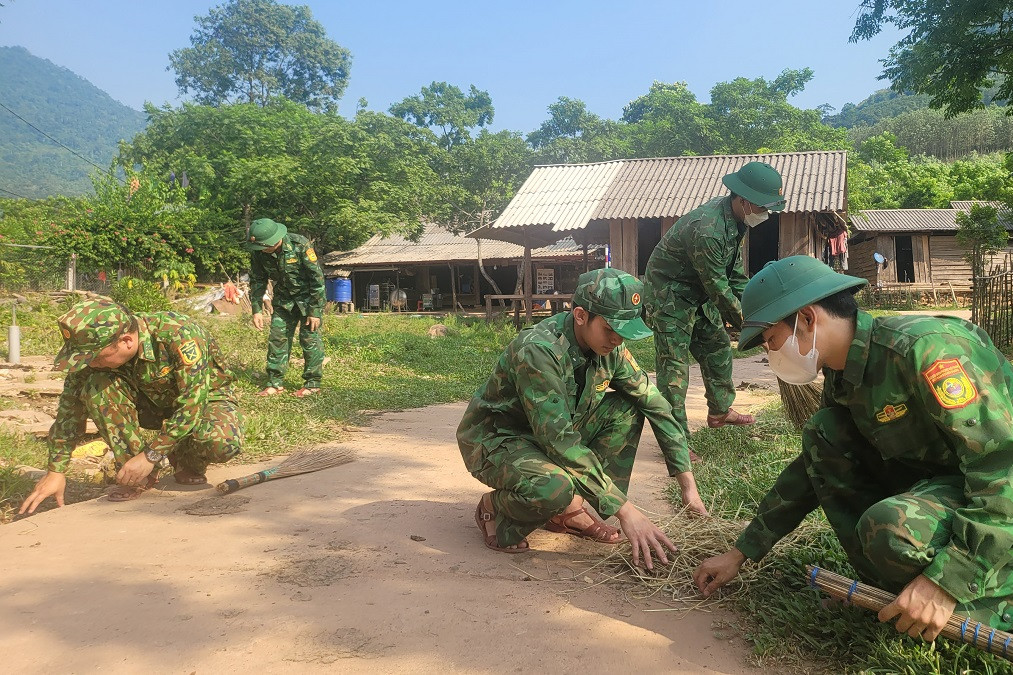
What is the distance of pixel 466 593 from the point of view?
2.47 meters

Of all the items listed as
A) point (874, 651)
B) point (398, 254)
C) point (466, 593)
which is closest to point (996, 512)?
point (874, 651)

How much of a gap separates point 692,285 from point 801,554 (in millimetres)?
2276

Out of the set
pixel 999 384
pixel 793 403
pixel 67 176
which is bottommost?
pixel 793 403

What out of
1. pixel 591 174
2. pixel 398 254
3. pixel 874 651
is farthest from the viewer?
pixel 398 254

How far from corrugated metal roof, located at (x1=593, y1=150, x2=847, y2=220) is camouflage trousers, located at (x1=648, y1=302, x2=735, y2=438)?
756cm

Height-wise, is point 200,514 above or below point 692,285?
below

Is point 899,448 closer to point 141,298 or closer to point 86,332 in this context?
point 86,332

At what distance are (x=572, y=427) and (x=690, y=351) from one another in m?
2.26

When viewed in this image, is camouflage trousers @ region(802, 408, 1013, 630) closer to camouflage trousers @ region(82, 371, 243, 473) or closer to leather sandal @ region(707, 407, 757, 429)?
leather sandal @ region(707, 407, 757, 429)

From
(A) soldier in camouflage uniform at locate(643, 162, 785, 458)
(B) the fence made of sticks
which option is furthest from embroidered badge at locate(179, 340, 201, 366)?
(B) the fence made of sticks

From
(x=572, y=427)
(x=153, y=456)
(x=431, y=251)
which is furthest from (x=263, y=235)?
(x=431, y=251)

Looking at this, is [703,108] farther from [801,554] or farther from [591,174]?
[801,554]

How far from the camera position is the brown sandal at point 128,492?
3.67 metres

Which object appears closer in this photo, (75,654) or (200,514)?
(75,654)
